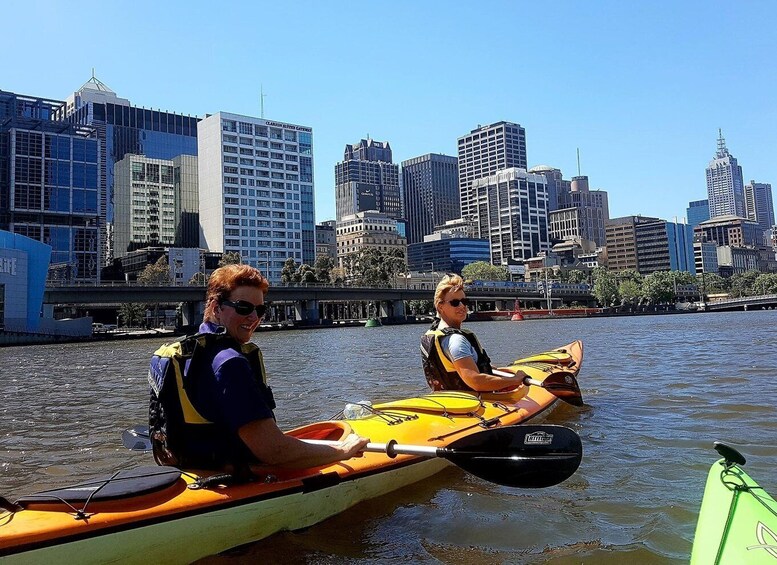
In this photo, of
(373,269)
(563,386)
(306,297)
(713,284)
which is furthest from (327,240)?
(563,386)

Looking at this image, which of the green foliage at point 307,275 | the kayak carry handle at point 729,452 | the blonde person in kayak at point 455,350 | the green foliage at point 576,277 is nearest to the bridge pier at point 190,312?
the green foliage at point 307,275

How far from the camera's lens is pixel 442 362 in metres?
7.84

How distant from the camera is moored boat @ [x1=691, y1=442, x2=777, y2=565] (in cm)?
311

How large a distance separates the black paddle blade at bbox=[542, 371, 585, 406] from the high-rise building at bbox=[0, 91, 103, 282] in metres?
121

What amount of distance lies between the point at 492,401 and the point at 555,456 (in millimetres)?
2670

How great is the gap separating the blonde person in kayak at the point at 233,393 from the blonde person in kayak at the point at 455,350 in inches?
132

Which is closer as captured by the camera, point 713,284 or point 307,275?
point 307,275

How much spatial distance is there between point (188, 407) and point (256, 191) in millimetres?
143141

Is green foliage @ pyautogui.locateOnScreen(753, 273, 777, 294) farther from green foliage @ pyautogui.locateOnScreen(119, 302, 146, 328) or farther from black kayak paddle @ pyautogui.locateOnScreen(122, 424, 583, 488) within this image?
black kayak paddle @ pyautogui.locateOnScreen(122, 424, 583, 488)

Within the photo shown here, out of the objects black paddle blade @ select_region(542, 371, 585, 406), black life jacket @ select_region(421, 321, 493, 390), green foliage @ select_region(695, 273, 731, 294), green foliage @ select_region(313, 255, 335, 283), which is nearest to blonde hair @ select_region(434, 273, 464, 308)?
black life jacket @ select_region(421, 321, 493, 390)

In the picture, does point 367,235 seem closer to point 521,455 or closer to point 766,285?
point 766,285

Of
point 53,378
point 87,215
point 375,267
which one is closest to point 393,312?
point 375,267

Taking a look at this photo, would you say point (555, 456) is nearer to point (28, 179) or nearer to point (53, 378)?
point (53, 378)

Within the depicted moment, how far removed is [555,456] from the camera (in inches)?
205
